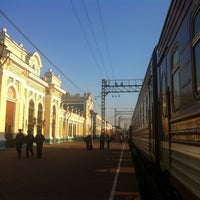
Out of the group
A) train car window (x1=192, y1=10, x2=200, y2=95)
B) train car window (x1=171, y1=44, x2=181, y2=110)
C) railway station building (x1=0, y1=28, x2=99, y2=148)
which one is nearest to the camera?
train car window (x1=192, y1=10, x2=200, y2=95)

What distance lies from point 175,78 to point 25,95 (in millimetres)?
31736

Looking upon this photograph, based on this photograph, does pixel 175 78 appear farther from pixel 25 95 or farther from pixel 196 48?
pixel 25 95

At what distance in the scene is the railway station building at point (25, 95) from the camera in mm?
28294

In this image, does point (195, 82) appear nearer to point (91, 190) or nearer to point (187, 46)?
point (187, 46)

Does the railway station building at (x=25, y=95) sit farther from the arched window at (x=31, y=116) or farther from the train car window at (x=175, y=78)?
the train car window at (x=175, y=78)

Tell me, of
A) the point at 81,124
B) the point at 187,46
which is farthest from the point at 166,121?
the point at 81,124

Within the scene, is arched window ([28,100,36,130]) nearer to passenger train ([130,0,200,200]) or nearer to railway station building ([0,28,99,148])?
railway station building ([0,28,99,148])

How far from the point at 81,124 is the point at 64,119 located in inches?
946

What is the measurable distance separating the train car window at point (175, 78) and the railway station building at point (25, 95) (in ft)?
39.9

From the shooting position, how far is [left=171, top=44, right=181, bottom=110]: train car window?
5059 mm

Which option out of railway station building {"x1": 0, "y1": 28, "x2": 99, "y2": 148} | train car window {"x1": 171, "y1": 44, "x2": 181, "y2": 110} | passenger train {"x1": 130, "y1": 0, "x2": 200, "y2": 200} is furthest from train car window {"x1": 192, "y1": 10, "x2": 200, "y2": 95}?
railway station building {"x1": 0, "y1": 28, "x2": 99, "y2": 148}

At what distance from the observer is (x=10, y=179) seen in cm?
1062

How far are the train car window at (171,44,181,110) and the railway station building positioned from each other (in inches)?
479

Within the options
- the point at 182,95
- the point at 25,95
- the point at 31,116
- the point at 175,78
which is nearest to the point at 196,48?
the point at 182,95
